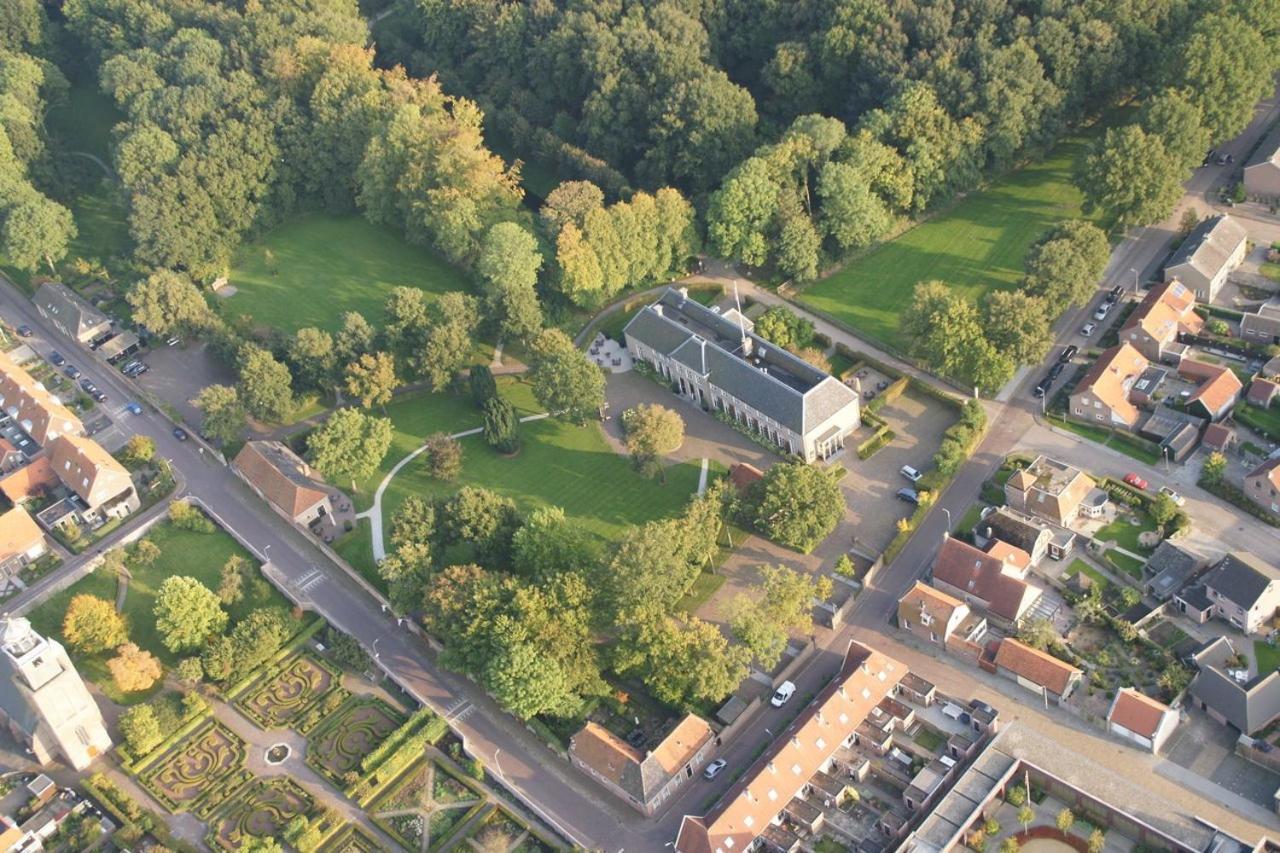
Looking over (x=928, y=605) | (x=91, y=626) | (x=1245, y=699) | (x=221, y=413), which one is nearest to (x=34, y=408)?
(x=221, y=413)

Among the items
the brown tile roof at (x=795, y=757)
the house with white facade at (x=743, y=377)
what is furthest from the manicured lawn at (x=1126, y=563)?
the house with white facade at (x=743, y=377)

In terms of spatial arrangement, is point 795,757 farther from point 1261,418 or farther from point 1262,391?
point 1262,391

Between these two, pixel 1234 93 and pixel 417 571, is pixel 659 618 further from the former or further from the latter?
pixel 1234 93

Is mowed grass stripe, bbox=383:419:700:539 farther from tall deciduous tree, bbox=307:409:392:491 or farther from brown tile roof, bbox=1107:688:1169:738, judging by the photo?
brown tile roof, bbox=1107:688:1169:738

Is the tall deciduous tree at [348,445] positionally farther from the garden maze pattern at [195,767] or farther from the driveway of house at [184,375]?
the garden maze pattern at [195,767]

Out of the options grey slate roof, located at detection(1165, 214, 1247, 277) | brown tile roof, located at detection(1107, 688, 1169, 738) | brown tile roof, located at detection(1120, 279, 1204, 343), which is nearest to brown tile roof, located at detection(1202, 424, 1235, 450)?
brown tile roof, located at detection(1120, 279, 1204, 343)

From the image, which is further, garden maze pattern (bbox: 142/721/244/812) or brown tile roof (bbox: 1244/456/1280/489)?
brown tile roof (bbox: 1244/456/1280/489)
